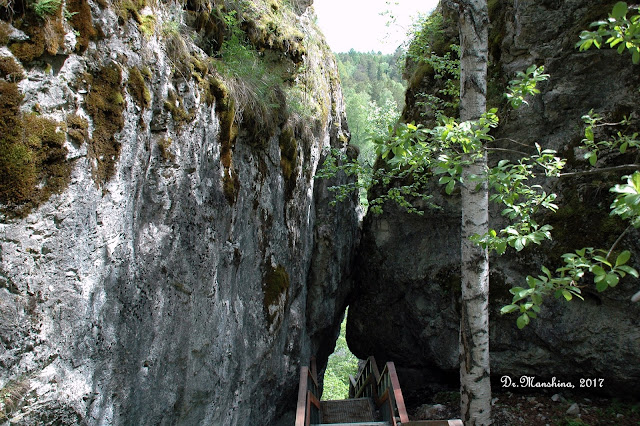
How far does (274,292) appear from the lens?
601 cm

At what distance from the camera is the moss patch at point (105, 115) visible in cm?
291

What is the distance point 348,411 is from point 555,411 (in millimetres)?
3522

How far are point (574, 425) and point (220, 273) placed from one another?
5.52m

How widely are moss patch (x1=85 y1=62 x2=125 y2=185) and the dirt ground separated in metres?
6.67

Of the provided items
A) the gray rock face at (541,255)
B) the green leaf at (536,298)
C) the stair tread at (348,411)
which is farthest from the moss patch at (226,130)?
the stair tread at (348,411)

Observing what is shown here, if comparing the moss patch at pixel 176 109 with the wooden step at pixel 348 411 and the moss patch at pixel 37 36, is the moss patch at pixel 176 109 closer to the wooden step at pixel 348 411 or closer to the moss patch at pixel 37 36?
the moss patch at pixel 37 36

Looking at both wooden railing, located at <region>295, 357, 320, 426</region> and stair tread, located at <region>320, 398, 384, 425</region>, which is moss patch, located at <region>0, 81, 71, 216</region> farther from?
stair tread, located at <region>320, 398, 384, 425</region>

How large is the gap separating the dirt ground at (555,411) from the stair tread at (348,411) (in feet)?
3.10

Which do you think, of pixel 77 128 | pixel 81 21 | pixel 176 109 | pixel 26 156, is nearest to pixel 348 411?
pixel 176 109

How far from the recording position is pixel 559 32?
7215mm

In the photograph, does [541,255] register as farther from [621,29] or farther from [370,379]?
[621,29]

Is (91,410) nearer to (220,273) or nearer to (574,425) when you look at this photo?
(220,273)

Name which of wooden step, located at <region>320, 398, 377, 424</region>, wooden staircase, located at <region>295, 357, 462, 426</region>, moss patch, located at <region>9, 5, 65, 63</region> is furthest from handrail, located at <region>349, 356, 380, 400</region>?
moss patch, located at <region>9, 5, 65, 63</region>

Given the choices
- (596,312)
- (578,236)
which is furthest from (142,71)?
(596,312)
